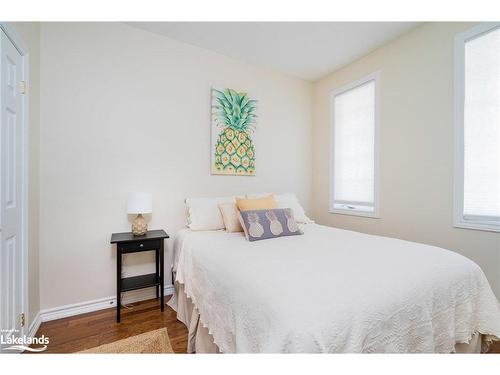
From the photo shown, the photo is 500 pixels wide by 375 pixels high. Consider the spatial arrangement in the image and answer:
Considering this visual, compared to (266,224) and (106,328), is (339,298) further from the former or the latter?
(106,328)

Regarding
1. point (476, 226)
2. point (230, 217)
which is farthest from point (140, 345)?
point (476, 226)

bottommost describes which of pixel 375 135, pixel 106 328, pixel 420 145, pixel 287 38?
pixel 106 328

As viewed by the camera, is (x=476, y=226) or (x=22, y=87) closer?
(x=22, y=87)

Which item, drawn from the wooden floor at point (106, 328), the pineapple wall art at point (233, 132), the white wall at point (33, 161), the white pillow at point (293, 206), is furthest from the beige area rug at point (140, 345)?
the pineapple wall art at point (233, 132)

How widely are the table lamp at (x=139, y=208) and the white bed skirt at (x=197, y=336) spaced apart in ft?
2.17

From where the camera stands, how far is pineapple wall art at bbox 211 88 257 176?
2822 mm

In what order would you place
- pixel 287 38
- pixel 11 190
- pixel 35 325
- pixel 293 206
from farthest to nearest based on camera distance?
pixel 293 206 < pixel 287 38 < pixel 35 325 < pixel 11 190

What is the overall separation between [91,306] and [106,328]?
0.42 meters

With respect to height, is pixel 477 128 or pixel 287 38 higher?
pixel 287 38

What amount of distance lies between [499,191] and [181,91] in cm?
314

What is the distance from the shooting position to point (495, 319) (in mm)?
1342

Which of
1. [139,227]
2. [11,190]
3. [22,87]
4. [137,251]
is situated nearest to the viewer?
[11,190]

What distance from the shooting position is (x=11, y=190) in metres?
1.48
